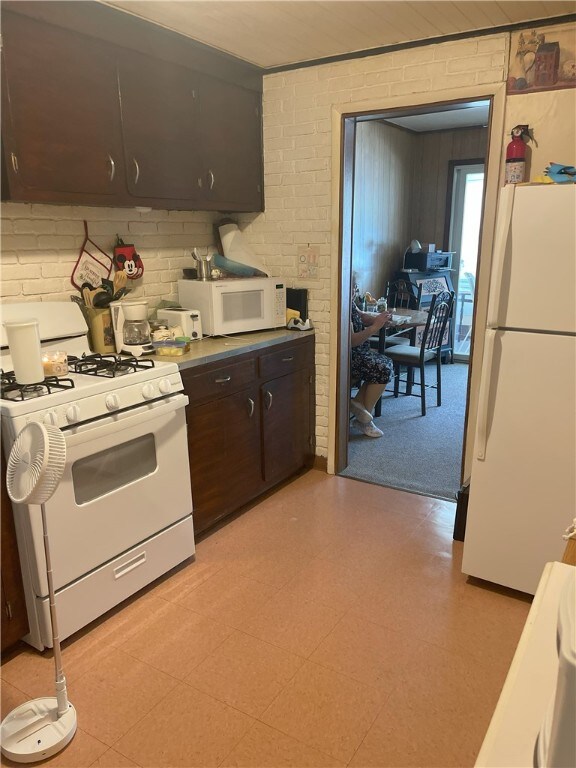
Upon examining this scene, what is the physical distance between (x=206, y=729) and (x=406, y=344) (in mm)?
3814

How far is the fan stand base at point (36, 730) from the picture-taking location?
1.64 m

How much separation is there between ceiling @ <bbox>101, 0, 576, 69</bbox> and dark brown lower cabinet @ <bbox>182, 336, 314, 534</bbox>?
1.55m

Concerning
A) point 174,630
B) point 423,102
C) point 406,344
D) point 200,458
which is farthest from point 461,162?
point 174,630

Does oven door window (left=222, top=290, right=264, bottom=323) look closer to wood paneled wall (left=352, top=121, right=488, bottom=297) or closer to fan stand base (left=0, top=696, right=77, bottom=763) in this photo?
fan stand base (left=0, top=696, right=77, bottom=763)

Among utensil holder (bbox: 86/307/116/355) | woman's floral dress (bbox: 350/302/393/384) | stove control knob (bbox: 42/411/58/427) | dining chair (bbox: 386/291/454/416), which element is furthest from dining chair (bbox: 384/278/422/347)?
stove control knob (bbox: 42/411/58/427)

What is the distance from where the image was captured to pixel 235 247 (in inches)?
135

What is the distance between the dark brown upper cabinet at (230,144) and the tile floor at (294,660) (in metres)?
1.90

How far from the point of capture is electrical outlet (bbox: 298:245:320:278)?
338cm

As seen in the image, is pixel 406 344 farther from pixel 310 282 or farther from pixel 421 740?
pixel 421 740

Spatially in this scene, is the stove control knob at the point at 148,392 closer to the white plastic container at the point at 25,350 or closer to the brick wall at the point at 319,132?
the white plastic container at the point at 25,350

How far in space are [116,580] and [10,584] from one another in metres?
0.41

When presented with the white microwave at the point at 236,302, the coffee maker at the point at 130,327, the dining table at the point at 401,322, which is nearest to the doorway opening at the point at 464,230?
the dining table at the point at 401,322

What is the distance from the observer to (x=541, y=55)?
2.52m

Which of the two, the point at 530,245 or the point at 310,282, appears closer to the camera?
the point at 530,245
